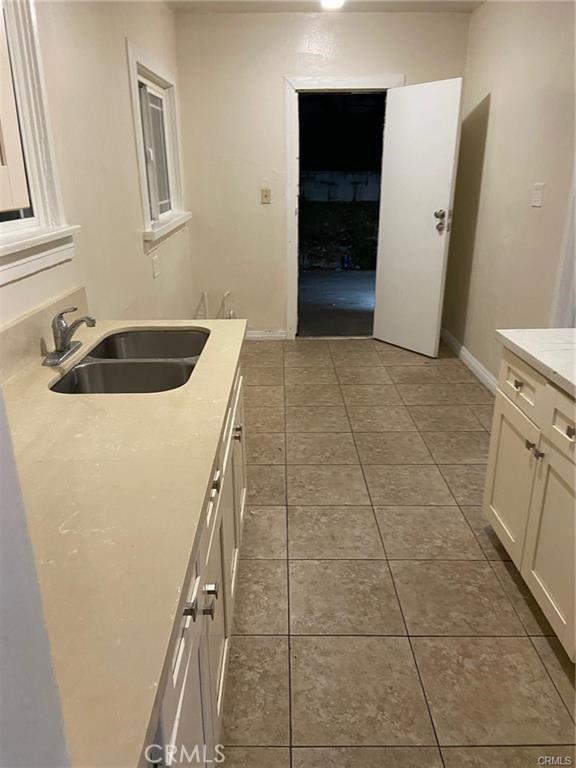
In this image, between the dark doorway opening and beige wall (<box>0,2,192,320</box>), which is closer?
beige wall (<box>0,2,192,320</box>)

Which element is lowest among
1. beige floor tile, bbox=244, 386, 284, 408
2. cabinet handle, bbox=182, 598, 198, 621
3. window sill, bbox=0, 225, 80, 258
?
beige floor tile, bbox=244, 386, 284, 408

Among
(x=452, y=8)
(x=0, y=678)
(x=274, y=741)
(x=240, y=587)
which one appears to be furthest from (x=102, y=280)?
(x=452, y=8)

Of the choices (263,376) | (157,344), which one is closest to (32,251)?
(157,344)

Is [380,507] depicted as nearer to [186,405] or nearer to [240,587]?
[240,587]

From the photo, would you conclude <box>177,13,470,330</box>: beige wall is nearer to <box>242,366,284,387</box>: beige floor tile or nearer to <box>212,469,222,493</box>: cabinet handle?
<box>242,366,284,387</box>: beige floor tile

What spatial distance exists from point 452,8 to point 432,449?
3215 millimetres

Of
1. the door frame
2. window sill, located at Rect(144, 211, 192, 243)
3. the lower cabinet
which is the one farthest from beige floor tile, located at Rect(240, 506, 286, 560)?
the door frame

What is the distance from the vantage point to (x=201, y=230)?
4438 mm

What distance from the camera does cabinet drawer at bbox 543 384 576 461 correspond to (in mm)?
1450

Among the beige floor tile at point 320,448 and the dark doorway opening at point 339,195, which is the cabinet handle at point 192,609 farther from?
the dark doorway opening at point 339,195

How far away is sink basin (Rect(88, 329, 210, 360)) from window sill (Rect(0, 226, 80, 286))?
0.34m

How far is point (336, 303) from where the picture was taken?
6.09 meters

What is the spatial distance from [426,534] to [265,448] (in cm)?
99

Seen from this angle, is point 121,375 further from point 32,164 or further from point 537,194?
point 537,194
